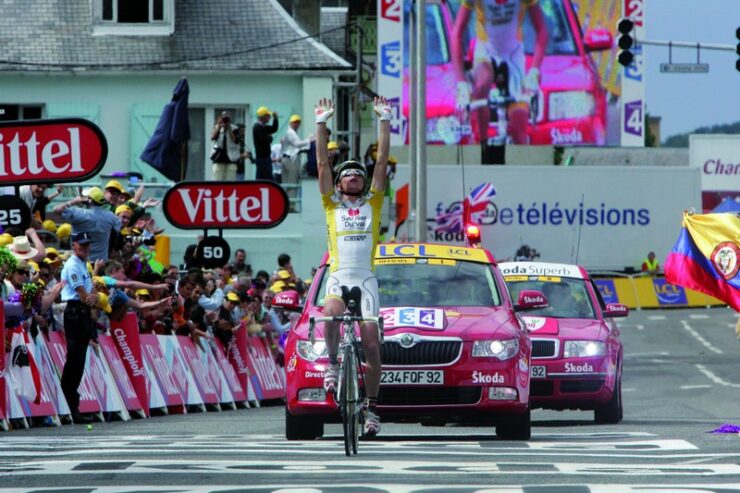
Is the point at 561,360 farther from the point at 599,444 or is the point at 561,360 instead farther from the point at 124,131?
the point at 124,131

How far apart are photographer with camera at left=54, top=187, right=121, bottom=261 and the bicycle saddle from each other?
7729 millimetres

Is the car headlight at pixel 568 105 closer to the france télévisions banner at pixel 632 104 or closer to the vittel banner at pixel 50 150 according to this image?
the france télévisions banner at pixel 632 104

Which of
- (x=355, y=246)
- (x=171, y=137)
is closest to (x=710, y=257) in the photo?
(x=355, y=246)

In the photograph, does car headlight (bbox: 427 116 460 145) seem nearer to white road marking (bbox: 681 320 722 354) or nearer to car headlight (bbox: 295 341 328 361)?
white road marking (bbox: 681 320 722 354)

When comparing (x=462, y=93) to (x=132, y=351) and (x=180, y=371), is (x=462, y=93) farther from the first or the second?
(x=132, y=351)

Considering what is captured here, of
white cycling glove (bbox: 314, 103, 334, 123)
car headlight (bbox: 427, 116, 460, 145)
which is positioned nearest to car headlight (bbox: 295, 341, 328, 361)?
white cycling glove (bbox: 314, 103, 334, 123)

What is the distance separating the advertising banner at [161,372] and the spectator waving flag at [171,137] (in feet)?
34.7

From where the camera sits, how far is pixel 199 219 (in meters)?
23.9

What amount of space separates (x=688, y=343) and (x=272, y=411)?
2329cm

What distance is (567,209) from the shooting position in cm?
5469

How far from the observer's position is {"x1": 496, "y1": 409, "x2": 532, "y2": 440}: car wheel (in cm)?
1563

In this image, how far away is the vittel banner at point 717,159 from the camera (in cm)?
7525

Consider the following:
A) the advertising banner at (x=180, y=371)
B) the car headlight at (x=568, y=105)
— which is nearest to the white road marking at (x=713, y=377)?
the advertising banner at (x=180, y=371)

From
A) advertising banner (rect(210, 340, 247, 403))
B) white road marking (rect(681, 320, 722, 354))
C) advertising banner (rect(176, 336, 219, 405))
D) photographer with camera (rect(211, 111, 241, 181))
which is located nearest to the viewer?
advertising banner (rect(176, 336, 219, 405))
